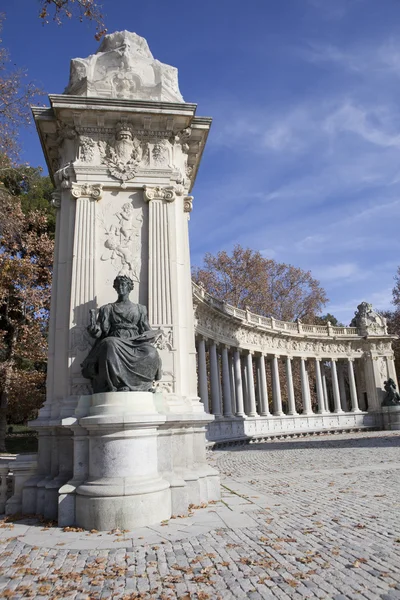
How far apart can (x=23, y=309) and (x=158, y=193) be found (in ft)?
59.2

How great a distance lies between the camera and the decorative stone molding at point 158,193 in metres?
12.7

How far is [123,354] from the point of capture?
32.6 ft

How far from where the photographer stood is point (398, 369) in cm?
6475

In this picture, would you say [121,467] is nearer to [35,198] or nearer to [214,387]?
[214,387]

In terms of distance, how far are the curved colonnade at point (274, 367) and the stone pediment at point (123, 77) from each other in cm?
2042

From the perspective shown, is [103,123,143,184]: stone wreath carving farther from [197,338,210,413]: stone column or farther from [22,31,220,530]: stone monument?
[197,338,210,413]: stone column

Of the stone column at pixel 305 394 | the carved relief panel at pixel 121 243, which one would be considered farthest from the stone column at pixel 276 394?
the carved relief panel at pixel 121 243

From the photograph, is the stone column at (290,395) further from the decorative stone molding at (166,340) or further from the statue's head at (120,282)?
the statue's head at (120,282)

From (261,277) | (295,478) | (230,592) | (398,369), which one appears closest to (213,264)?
(261,277)

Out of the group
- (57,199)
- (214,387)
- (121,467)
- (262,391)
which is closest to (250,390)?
(262,391)

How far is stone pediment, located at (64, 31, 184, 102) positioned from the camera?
13219 mm

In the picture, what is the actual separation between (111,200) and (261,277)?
40827 mm

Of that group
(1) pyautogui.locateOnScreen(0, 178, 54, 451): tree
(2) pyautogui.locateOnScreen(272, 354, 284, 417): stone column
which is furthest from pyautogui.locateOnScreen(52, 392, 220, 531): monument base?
(2) pyautogui.locateOnScreen(272, 354, 284, 417): stone column

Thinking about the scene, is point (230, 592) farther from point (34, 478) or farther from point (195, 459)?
point (34, 478)
